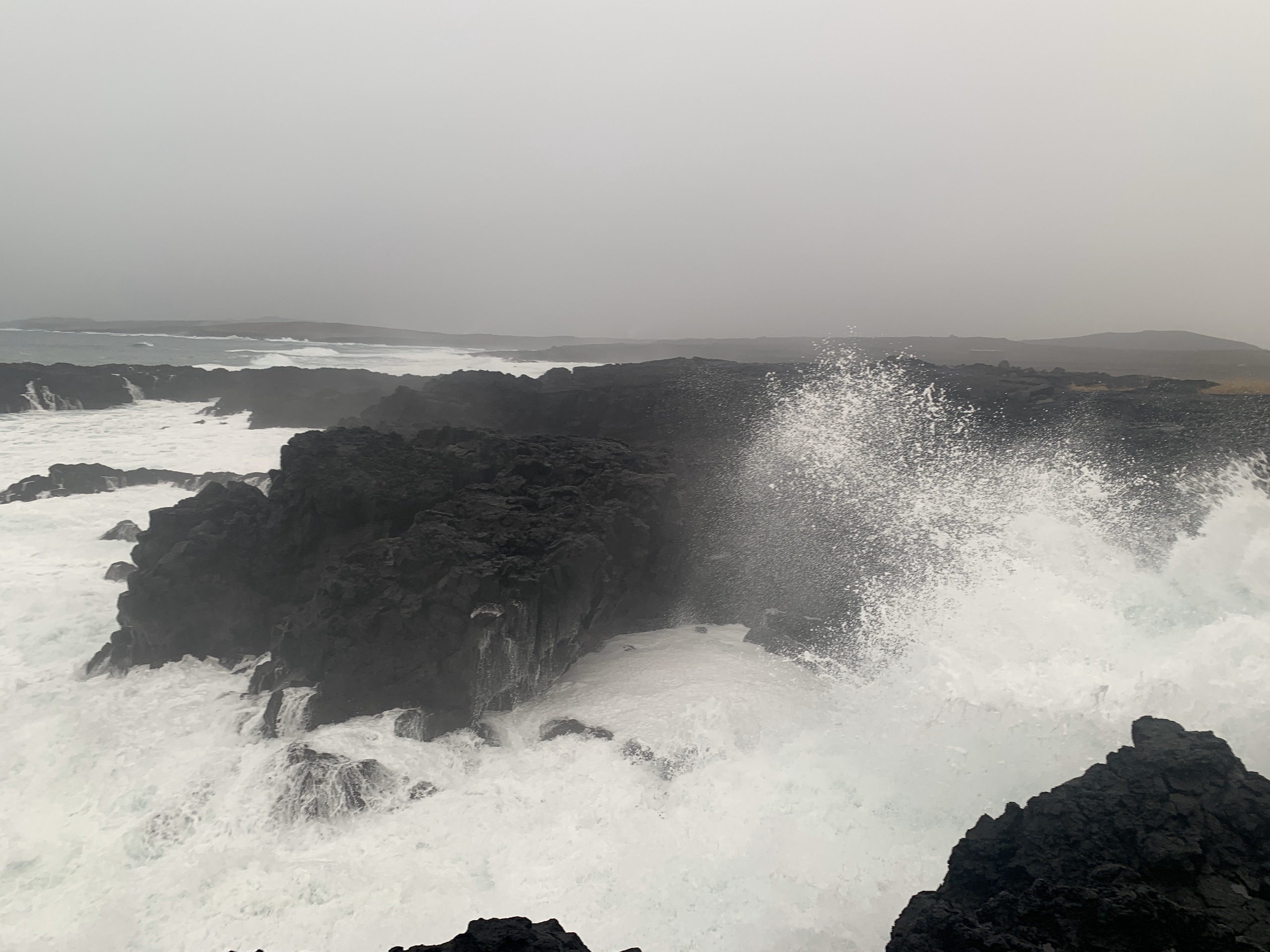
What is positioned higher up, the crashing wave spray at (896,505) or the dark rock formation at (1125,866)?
the crashing wave spray at (896,505)

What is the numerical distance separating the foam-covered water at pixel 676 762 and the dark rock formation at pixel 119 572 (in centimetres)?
24

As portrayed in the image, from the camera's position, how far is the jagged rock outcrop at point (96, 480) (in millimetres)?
15367

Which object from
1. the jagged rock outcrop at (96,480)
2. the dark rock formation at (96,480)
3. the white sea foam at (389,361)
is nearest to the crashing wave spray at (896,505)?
the dark rock formation at (96,480)

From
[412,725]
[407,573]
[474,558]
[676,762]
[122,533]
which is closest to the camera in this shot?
[676,762]

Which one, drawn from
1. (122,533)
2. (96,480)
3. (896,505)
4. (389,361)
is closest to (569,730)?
(896,505)

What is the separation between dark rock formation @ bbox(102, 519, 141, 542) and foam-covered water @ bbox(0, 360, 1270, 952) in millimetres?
1810

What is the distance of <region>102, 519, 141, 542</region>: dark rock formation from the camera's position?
13.3 meters

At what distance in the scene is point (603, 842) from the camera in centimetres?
682

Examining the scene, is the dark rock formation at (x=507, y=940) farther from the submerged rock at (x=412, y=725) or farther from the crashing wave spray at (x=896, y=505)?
the crashing wave spray at (x=896, y=505)

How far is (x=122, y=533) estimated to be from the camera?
529 inches

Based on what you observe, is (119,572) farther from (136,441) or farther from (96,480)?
(136,441)

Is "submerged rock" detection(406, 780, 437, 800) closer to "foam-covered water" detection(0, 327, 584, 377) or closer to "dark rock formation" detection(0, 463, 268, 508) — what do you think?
"dark rock formation" detection(0, 463, 268, 508)

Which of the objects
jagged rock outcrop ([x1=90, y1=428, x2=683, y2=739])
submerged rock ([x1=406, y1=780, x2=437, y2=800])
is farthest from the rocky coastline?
submerged rock ([x1=406, y1=780, x2=437, y2=800])

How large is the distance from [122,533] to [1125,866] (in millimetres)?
17167
